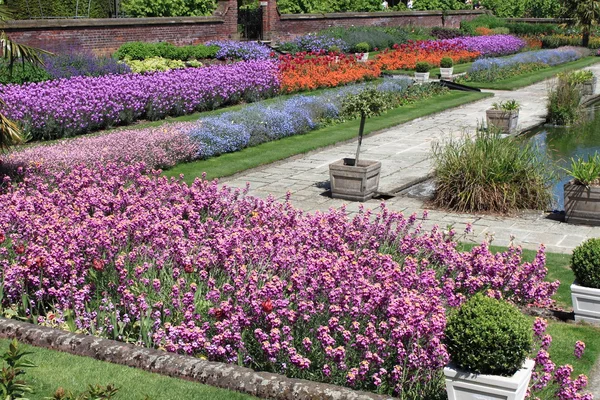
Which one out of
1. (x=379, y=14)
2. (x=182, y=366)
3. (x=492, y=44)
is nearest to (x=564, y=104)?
(x=182, y=366)

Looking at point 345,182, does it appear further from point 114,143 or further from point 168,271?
point 168,271

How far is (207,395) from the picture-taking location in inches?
241

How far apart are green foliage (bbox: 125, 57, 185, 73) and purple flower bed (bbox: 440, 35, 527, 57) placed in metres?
16.0

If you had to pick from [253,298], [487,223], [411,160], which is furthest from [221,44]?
[253,298]

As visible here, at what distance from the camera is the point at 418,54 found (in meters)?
33.4

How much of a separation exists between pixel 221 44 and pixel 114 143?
1486 cm

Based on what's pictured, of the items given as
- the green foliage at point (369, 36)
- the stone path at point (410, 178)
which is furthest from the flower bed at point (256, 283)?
the green foliage at point (369, 36)

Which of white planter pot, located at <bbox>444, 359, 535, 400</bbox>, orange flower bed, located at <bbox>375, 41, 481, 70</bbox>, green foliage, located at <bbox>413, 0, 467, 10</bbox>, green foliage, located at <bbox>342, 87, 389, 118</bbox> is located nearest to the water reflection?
green foliage, located at <bbox>342, 87, 389, 118</bbox>

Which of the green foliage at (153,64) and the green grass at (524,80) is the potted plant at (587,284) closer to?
the green foliage at (153,64)

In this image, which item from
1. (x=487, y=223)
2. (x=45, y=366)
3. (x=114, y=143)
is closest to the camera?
(x=45, y=366)

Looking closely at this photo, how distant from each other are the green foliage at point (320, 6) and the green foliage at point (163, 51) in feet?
43.8

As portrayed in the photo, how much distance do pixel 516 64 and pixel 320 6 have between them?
1207cm

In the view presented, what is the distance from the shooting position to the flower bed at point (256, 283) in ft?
21.2

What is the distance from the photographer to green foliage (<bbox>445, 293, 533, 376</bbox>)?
575cm
